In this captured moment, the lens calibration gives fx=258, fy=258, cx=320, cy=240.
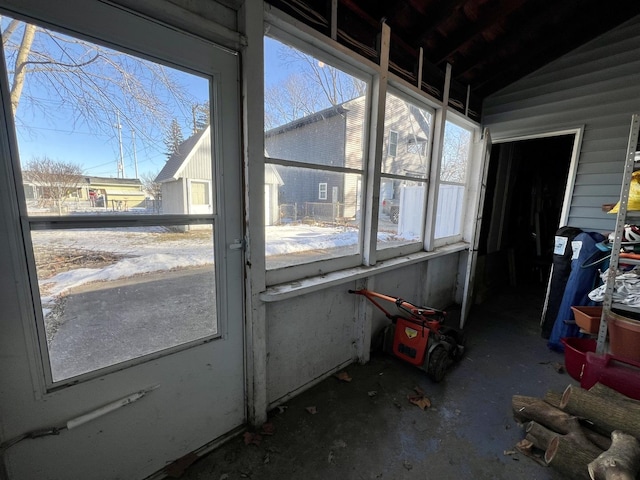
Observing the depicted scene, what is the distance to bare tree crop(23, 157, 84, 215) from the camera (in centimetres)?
94

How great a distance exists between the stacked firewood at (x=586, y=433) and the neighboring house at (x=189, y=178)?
217 centimetres

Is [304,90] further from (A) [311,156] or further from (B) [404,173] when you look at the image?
(B) [404,173]

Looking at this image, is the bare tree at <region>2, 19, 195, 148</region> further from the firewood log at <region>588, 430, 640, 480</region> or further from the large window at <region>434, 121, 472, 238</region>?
the large window at <region>434, 121, 472, 238</region>

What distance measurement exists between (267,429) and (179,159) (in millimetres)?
1672

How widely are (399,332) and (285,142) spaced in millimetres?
1799

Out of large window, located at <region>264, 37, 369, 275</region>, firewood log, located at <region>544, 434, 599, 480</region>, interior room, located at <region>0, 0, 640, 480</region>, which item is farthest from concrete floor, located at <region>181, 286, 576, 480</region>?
large window, located at <region>264, 37, 369, 275</region>

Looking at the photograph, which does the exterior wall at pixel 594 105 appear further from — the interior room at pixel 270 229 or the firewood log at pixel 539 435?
the firewood log at pixel 539 435

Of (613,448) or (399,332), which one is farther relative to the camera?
(399,332)

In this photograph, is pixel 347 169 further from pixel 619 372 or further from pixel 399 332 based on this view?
pixel 619 372

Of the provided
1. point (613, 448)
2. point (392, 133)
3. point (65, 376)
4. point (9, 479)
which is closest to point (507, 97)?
point (392, 133)

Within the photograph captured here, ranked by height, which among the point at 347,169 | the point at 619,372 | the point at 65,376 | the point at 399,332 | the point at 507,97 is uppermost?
the point at 507,97

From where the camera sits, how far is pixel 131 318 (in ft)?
3.94

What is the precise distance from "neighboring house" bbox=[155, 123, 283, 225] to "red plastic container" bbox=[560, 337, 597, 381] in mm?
2820

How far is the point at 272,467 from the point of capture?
4.65 ft
